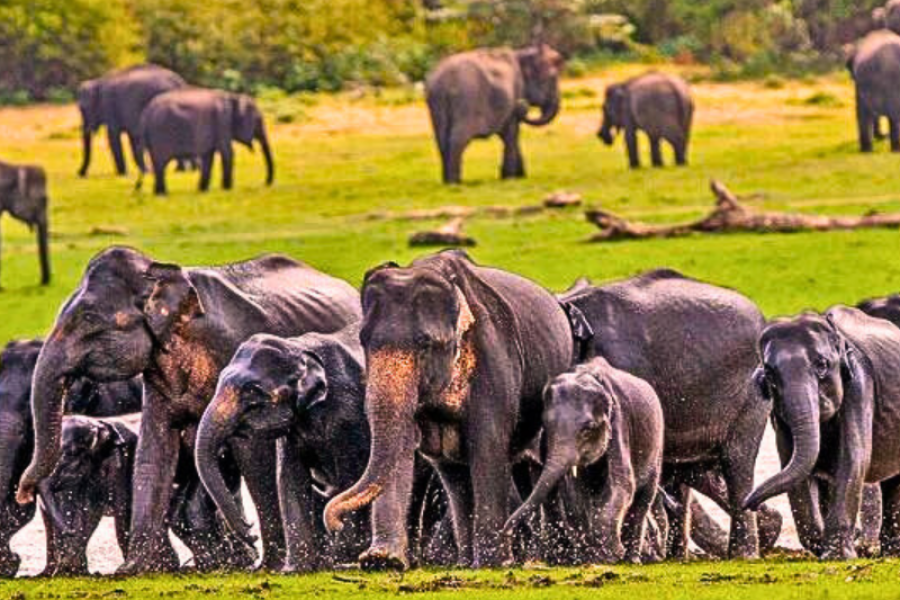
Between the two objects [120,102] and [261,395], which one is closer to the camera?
[261,395]

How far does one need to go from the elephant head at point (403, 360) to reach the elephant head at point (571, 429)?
42 cm

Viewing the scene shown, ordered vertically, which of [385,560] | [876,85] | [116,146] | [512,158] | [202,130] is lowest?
[116,146]

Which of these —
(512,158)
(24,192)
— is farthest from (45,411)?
(512,158)

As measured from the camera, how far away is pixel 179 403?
730 inches

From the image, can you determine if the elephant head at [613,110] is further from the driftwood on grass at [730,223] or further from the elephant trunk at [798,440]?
the elephant trunk at [798,440]

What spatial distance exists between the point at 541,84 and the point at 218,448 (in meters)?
28.6

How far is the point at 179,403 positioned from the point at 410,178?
24765mm

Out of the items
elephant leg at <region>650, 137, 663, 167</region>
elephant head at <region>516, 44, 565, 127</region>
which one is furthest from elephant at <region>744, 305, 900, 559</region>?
elephant head at <region>516, 44, 565, 127</region>

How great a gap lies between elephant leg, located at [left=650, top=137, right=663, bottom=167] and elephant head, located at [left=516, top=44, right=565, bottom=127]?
2050 millimetres

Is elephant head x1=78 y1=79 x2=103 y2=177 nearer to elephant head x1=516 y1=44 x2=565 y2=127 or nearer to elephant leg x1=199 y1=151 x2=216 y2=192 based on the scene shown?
elephant leg x1=199 y1=151 x2=216 y2=192

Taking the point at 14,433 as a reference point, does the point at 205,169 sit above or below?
below

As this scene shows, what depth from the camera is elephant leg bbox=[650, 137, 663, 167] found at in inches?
1716

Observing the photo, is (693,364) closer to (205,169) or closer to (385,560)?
(385,560)

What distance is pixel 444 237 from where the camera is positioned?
111ft
